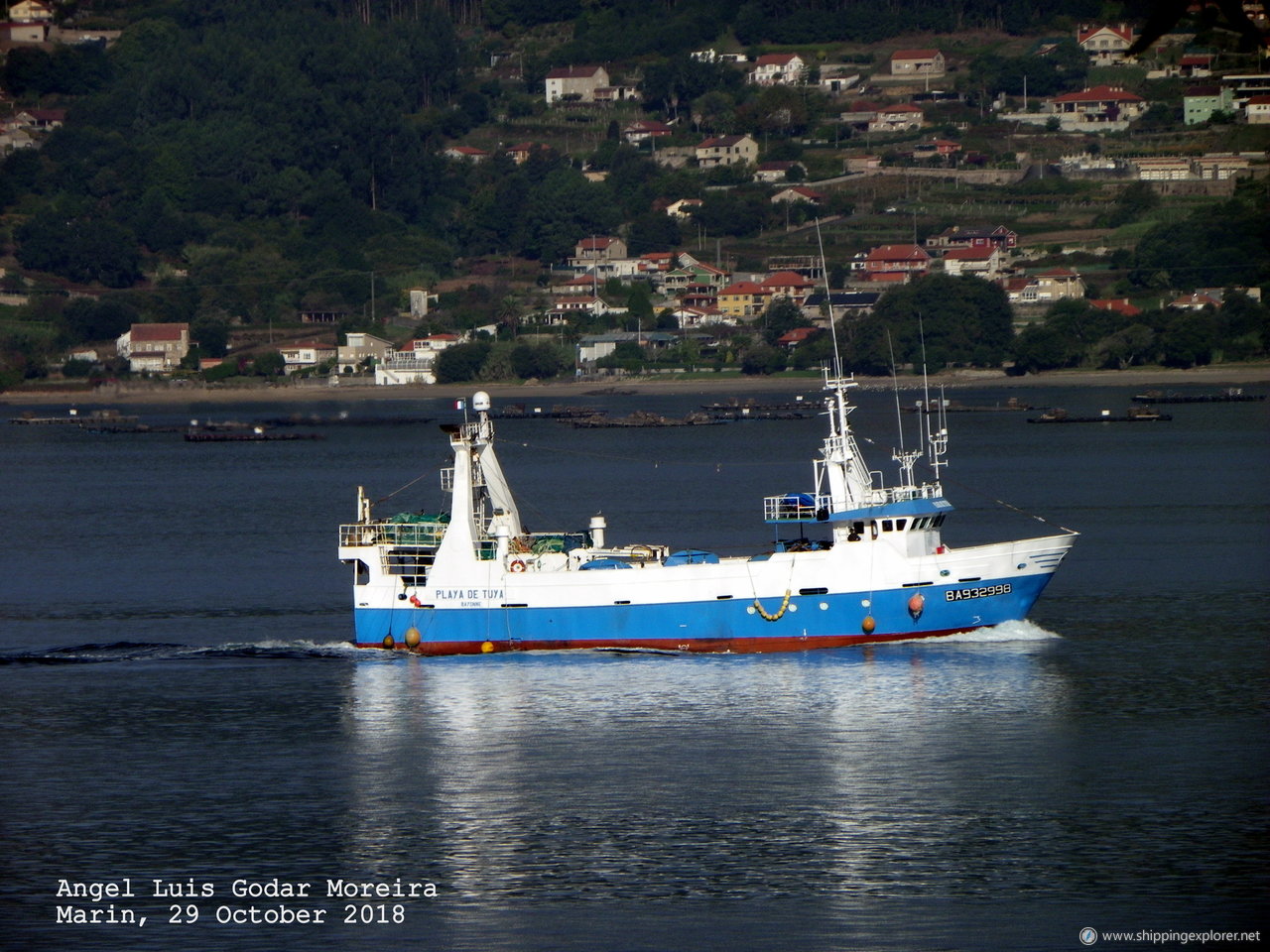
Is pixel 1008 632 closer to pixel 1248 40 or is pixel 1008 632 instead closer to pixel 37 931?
pixel 37 931

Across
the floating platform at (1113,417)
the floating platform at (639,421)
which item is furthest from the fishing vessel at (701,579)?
the floating platform at (639,421)

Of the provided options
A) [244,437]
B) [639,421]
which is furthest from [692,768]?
[244,437]

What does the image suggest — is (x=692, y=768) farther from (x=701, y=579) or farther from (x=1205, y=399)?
(x=1205, y=399)

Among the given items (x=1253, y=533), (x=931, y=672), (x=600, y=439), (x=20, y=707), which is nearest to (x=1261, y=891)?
(x=931, y=672)

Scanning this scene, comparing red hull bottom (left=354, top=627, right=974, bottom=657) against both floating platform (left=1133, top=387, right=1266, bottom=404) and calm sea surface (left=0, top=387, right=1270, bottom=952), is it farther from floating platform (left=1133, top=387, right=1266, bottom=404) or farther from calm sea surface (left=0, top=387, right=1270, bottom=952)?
floating platform (left=1133, top=387, right=1266, bottom=404)

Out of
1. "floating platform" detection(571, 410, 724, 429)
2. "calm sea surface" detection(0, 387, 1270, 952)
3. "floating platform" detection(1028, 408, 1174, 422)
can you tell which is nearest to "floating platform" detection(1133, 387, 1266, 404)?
"floating platform" detection(1028, 408, 1174, 422)

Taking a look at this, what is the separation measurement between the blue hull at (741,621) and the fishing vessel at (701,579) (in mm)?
38

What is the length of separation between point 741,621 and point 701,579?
1.75m

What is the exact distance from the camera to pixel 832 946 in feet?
109

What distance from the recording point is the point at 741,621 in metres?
53.2

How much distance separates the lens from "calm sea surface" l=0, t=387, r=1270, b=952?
35125 millimetres

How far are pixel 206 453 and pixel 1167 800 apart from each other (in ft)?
438

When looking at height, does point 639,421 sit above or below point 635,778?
above

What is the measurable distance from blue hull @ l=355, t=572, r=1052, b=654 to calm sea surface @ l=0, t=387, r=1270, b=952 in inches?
25.0
